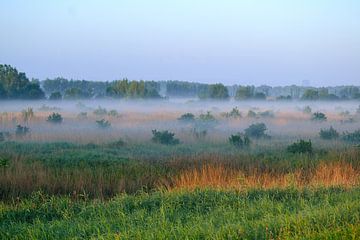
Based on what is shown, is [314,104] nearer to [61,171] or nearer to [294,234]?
[61,171]

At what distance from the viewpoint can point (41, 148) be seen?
20.0 meters

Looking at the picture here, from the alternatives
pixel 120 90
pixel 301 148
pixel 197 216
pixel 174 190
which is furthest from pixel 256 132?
pixel 120 90

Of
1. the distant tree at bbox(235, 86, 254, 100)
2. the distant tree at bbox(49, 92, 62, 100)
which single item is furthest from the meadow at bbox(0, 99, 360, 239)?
the distant tree at bbox(235, 86, 254, 100)

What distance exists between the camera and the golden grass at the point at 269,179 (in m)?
11.2

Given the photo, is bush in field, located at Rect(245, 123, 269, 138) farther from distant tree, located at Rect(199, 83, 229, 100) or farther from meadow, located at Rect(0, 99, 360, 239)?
distant tree, located at Rect(199, 83, 229, 100)

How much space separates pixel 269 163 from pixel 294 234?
31.3 ft

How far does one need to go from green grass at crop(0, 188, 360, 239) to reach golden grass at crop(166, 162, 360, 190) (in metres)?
1.08

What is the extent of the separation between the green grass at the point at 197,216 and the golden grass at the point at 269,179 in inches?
42.5

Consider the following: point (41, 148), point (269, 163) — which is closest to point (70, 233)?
point (269, 163)

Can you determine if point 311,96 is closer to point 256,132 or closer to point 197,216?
point 256,132

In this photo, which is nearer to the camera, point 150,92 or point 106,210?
point 106,210

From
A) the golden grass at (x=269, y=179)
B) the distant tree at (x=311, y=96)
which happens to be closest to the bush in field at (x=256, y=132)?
the golden grass at (x=269, y=179)

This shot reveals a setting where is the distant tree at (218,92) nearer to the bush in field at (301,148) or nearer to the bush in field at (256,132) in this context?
the bush in field at (256,132)

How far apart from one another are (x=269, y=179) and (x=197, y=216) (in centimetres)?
484
